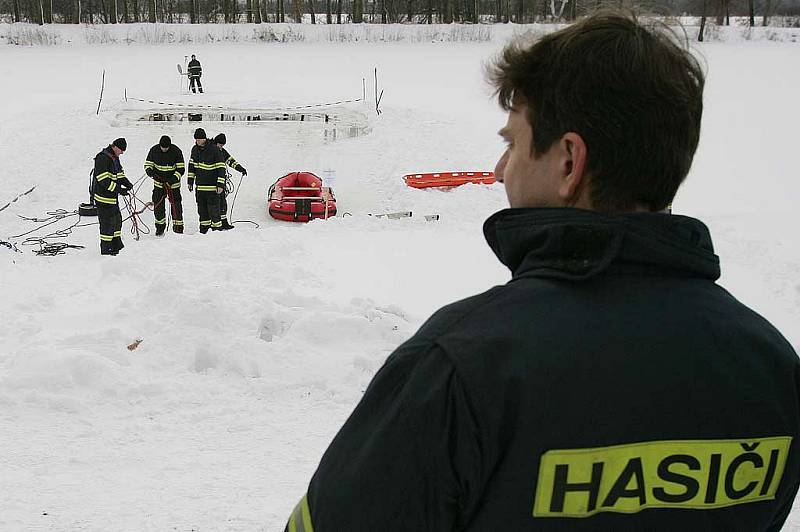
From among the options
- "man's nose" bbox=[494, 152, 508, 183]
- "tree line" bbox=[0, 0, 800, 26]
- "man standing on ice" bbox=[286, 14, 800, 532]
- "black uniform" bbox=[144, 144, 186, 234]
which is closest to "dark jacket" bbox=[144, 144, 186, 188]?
"black uniform" bbox=[144, 144, 186, 234]

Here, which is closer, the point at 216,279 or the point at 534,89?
the point at 534,89

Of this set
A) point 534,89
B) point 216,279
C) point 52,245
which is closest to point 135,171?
point 52,245

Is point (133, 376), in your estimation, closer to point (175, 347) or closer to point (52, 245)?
point (175, 347)

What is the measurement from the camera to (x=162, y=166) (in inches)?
462

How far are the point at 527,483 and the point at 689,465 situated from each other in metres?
0.25

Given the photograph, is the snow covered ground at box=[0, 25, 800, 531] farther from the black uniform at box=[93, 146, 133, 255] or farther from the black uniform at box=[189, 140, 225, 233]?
the black uniform at box=[189, 140, 225, 233]

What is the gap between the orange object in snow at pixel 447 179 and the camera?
47.6ft

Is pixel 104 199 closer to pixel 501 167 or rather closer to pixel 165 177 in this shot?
pixel 165 177

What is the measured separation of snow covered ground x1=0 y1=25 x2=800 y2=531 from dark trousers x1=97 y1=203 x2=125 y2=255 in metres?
0.70

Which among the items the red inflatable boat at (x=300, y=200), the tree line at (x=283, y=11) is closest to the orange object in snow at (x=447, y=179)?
the red inflatable boat at (x=300, y=200)

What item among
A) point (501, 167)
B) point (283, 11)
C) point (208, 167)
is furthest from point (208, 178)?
point (283, 11)

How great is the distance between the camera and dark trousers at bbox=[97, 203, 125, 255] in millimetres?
10367

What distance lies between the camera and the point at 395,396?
1.12 metres

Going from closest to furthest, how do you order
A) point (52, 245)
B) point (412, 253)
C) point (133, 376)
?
1. point (133, 376)
2. point (412, 253)
3. point (52, 245)
